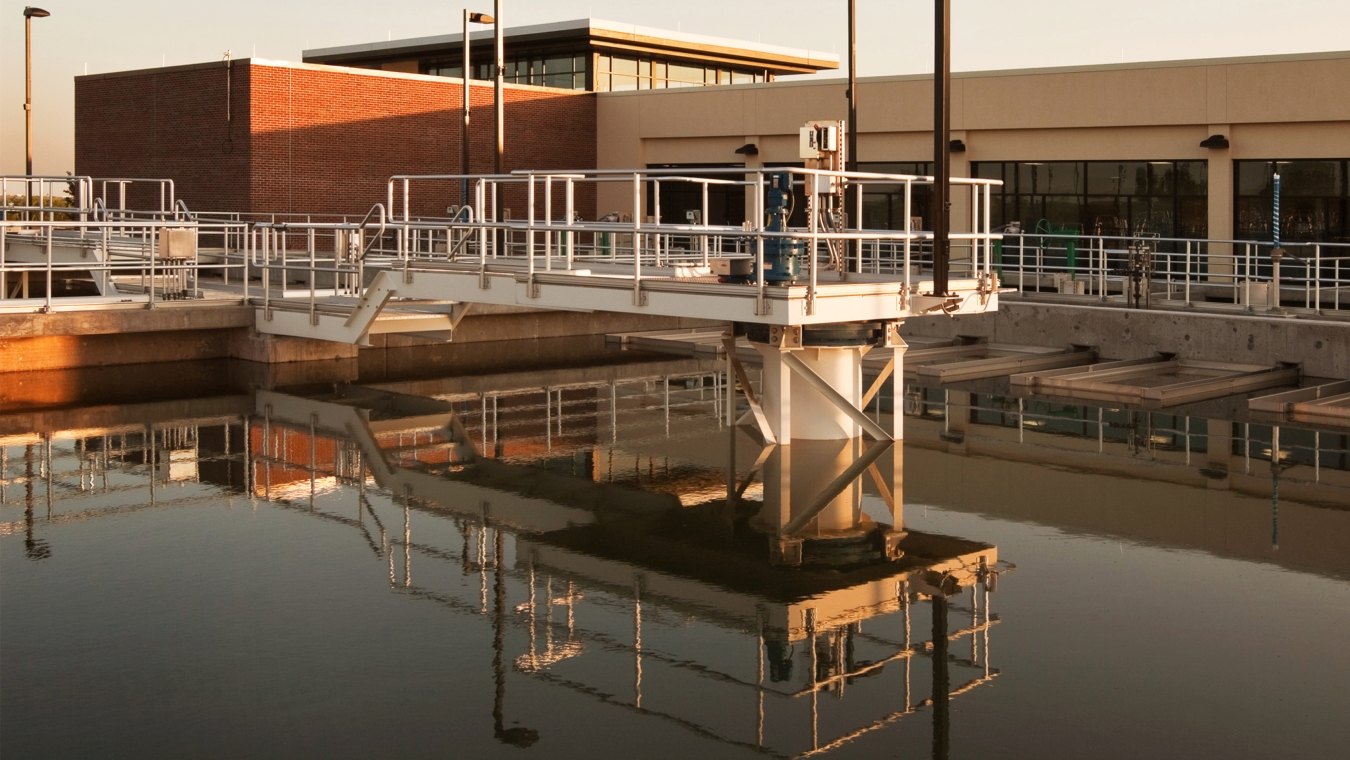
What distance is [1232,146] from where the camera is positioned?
1238 inches

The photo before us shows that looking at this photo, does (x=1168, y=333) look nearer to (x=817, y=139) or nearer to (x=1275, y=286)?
(x=1275, y=286)

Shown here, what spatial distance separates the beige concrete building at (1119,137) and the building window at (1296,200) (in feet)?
0.08

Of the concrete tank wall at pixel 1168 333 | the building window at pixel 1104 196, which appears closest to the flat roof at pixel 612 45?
the building window at pixel 1104 196

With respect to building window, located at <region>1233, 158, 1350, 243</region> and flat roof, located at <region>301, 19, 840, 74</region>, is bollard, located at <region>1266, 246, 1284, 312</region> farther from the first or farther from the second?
flat roof, located at <region>301, 19, 840, 74</region>

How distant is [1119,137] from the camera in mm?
33250

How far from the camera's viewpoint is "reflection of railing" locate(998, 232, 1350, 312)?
979 inches

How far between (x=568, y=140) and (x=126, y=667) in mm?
34792

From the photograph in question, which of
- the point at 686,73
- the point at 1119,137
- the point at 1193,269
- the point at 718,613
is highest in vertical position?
the point at 686,73

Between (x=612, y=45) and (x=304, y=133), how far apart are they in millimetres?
12328

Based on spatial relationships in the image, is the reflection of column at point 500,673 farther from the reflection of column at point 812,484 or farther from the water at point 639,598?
the reflection of column at point 812,484

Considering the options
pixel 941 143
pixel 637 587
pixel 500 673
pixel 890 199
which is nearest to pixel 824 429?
pixel 941 143

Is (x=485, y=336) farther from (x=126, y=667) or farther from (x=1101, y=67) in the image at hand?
(x=126, y=667)

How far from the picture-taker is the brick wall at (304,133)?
120ft

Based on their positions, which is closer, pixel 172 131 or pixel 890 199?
pixel 890 199
